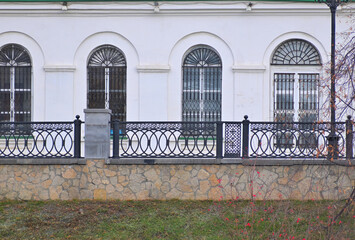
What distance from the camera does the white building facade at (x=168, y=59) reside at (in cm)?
1494

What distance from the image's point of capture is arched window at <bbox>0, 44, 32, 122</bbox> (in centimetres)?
1530

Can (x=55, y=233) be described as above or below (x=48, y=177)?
below

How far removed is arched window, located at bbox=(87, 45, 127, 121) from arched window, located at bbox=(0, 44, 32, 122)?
197cm

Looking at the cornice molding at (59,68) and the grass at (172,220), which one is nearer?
the grass at (172,220)

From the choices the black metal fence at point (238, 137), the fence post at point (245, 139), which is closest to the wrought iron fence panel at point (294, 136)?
the black metal fence at point (238, 137)

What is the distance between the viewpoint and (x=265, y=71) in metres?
14.9

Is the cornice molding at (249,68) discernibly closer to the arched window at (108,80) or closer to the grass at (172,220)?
the arched window at (108,80)

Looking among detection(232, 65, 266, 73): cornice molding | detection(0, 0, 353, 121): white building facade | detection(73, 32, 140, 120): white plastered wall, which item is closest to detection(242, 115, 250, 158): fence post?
detection(0, 0, 353, 121): white building facade

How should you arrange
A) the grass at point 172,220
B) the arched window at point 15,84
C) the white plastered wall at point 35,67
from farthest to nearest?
the arched window at point 15,84
the white plastered wall at point 35,67
the grass at point 172,220

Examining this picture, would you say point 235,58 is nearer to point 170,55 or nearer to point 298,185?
point 170,55

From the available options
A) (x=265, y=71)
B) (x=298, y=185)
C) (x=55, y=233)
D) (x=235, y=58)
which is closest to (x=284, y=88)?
(x=265, y=71)

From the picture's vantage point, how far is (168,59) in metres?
15.1

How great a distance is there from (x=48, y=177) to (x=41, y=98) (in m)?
4.56

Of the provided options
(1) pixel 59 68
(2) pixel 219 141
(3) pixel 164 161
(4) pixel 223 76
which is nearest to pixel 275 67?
(4) pixel 223 76
